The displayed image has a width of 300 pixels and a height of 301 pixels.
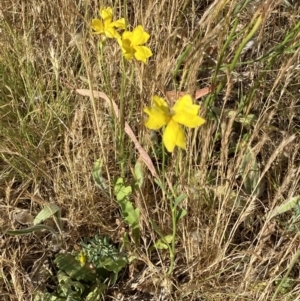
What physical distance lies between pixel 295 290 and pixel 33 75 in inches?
27.3

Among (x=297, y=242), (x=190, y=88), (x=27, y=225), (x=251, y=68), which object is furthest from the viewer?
(x=251, y=68)

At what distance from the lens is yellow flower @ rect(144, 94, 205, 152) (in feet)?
2.31

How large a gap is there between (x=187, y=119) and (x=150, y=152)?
36cm

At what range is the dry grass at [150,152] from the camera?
0.98 meters

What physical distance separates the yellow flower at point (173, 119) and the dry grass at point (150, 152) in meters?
0.18

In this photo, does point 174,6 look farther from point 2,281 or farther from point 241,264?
point 2,281

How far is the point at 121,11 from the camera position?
124cm

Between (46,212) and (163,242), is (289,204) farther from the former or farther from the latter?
(46,212)

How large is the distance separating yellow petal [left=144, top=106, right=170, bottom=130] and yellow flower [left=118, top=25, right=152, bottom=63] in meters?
0.14

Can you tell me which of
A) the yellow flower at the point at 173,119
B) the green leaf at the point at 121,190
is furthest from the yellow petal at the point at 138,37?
the green leaf at the point at 121,190

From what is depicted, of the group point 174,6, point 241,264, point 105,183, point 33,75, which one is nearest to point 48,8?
point 33,75

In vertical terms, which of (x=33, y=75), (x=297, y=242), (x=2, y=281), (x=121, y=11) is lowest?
(x=2, y=281)

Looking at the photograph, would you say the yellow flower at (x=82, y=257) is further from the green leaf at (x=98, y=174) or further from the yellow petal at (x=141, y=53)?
the yellow petal at (x=141, y=53)

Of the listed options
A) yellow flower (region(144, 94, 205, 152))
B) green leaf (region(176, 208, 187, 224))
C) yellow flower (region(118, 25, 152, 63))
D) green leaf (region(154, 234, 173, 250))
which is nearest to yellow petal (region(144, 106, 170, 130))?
yellow flower (region(144, 94, 205, 152))
